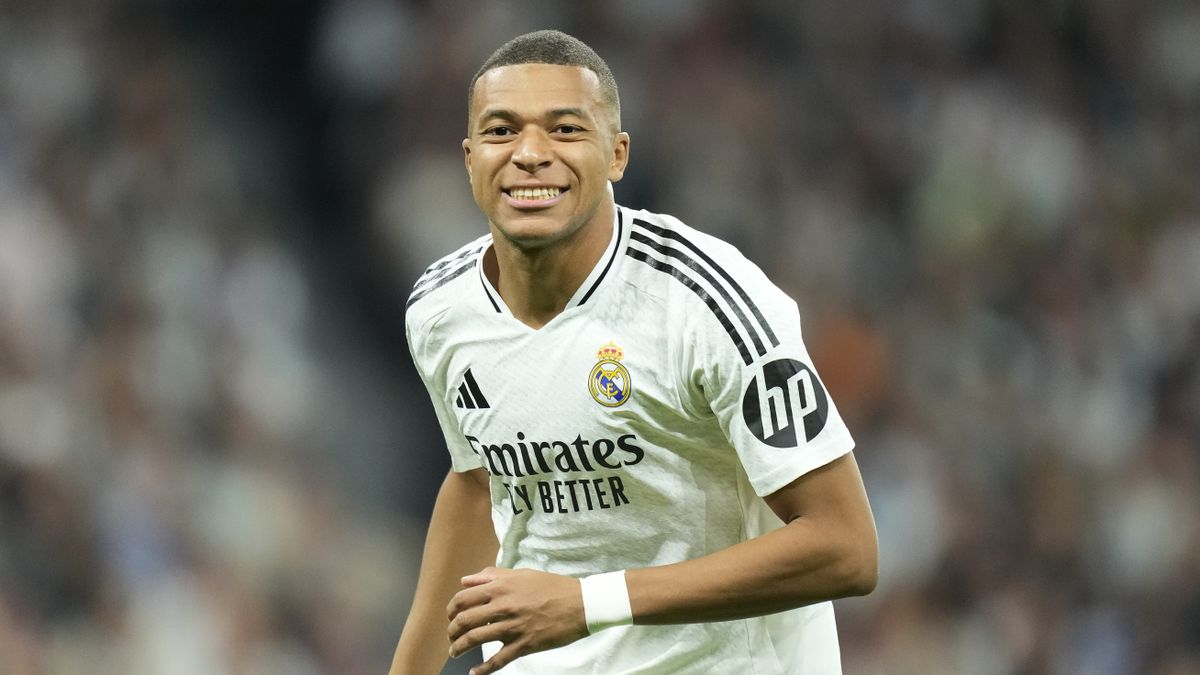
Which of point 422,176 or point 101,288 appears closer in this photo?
point 101,288

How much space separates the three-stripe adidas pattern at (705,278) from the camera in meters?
2.71

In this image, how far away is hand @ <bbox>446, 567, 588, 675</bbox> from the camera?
2.58 metres

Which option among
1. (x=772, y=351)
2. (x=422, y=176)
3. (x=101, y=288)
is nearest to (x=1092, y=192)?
(x=422, y=176)

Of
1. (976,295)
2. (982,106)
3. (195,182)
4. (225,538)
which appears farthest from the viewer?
(982,106)

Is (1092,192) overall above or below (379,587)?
above

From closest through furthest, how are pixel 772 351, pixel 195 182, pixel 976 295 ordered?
pixel 772 351, pixel 195 182, pixel 976 295

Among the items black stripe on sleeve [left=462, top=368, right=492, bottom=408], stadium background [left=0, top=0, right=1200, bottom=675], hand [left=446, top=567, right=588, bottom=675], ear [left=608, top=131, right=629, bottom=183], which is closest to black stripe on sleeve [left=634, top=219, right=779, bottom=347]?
ear [left=608, top=131, right=629, bottom=183]

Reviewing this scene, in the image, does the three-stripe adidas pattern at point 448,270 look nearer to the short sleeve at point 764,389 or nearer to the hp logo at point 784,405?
the short sleeve at point 764,389

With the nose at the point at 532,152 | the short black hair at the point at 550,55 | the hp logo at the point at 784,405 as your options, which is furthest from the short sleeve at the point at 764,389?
the short black hair at the point at 550,55

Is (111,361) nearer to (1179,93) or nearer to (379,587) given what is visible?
(379,587)

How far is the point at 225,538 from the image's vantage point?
19.0ft

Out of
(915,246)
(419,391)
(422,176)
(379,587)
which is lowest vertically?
(379,587)

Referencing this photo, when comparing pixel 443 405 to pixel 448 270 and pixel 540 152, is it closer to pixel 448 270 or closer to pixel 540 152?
pixel 448 270

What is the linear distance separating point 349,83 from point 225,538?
2140 mm
